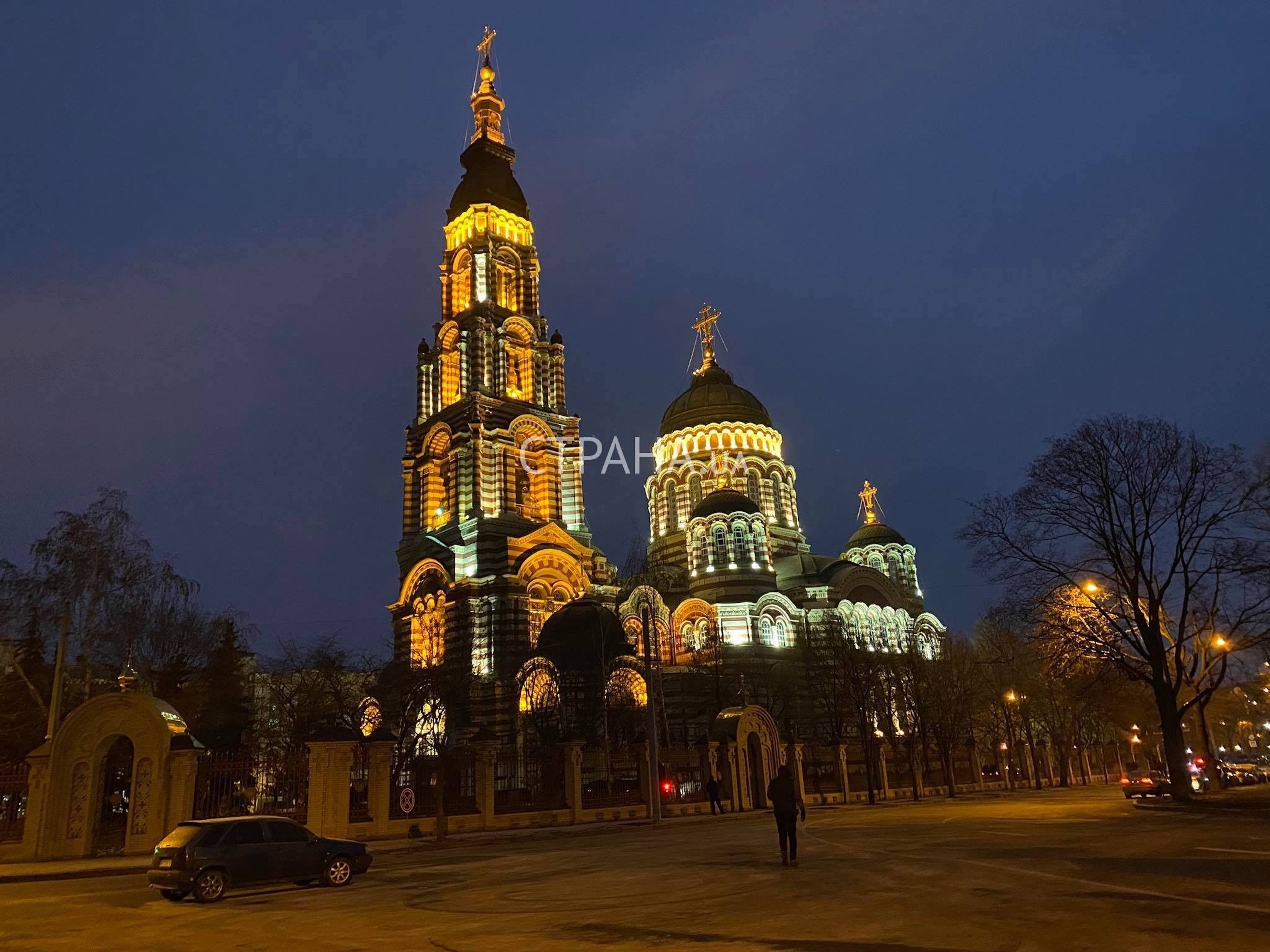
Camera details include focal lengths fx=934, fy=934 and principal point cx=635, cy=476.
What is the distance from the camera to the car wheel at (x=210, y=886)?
40.6 ft

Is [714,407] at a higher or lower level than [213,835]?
higher

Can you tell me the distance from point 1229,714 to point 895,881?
237 ft

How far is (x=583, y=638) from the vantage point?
40.6 metres

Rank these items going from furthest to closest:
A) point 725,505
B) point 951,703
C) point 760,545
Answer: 1. point 725,505
2. point 760,545
3. point 951,703

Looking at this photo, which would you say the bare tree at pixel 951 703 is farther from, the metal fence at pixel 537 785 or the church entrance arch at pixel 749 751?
the metal fence at pixel 537 785

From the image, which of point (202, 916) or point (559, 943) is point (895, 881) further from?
point (202, 916)

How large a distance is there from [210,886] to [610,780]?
61.0 feet

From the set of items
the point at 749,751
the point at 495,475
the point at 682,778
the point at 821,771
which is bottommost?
the point at 821,771

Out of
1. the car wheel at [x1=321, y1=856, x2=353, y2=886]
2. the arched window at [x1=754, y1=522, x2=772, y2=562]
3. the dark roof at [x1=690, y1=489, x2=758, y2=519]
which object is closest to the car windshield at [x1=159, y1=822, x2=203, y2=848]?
the car wheel at [x1=321, y1=856, x2=353, y2=886]

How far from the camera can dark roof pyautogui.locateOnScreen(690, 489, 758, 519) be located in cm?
5544

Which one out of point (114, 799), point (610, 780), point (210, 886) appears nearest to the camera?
point (210, 886)

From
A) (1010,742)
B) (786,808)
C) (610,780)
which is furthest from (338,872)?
(1010,742)

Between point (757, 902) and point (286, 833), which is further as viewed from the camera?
point (286, 833)

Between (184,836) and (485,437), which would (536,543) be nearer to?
(485,437)
